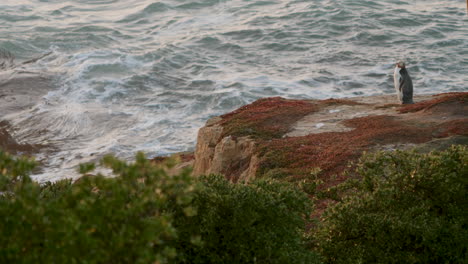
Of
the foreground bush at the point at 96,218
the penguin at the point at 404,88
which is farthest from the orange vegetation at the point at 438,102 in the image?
the foreground bush at the point at 96,218

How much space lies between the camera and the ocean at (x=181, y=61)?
17156mm

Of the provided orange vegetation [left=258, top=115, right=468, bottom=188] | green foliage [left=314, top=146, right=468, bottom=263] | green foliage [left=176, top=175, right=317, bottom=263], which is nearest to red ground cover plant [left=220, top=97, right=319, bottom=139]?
orange vegetation [left=258, top=115, right=468, bottom=188]

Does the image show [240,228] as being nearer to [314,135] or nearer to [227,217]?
[227,217]

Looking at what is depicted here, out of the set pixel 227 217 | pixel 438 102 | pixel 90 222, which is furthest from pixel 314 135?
pixel 90 222

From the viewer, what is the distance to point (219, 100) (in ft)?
62.7

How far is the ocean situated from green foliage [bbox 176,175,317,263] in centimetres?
974

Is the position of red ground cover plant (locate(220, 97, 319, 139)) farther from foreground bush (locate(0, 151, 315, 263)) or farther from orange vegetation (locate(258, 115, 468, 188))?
foreground bush (locate(0, 151, 315, 263))

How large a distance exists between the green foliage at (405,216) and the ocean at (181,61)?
9.43m

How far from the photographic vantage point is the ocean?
17156 mm

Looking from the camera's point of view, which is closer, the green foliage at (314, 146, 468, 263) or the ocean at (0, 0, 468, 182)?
the green foliage at (314, 146, 468, 263)

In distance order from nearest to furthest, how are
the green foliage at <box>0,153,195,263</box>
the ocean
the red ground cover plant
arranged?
the green foliage at <box>0,153,195,263</box> < the red ground cover plant < the ocean

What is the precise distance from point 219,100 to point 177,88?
Answer: 2160 mm

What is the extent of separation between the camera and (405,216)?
567cm

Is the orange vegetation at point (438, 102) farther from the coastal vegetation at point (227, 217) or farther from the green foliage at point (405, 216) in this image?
the green foliage at point (405, 216)
